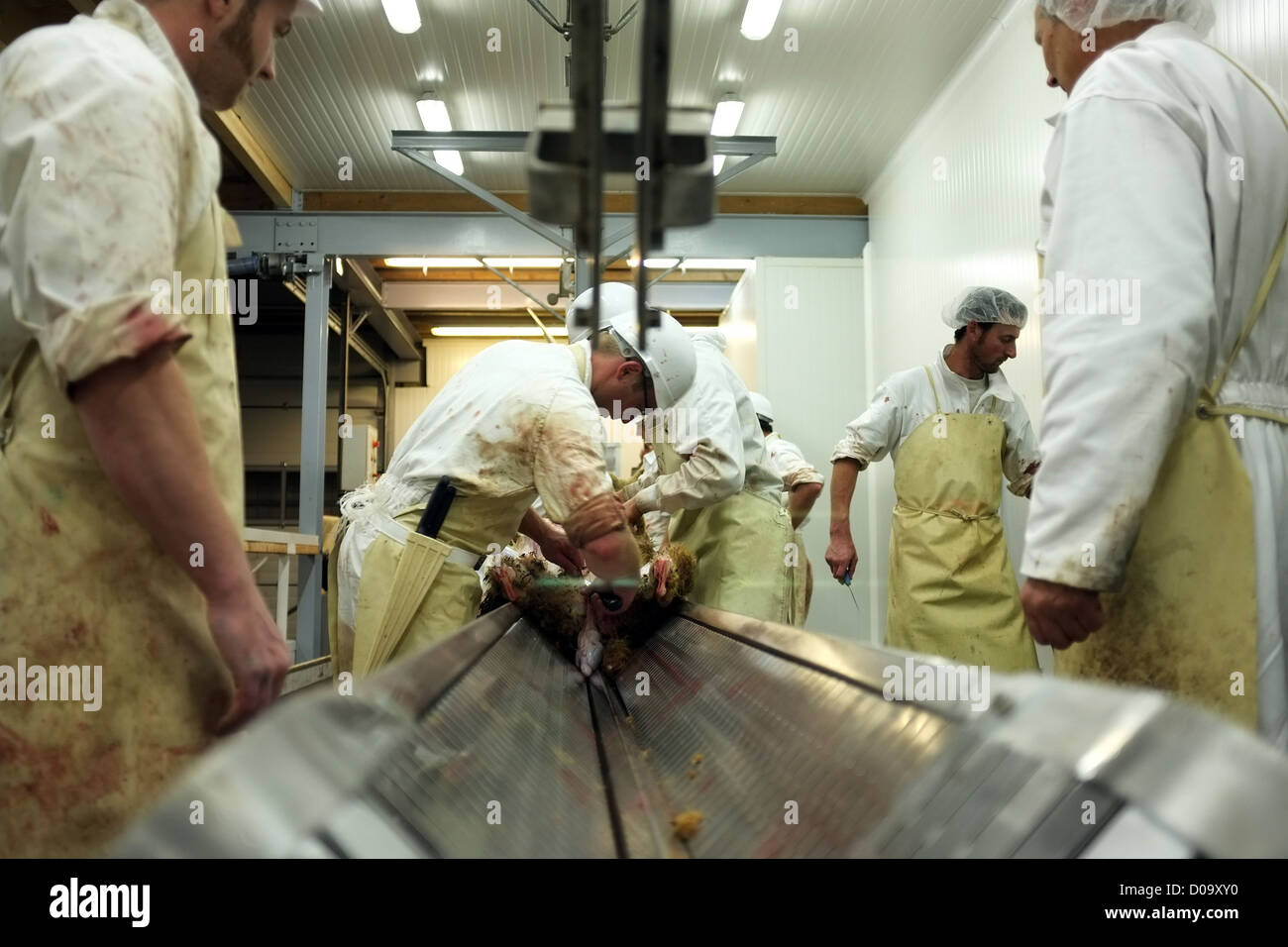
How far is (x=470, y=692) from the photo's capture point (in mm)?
1469

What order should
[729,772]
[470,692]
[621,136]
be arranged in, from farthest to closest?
[470,692], [729,772], [621,136]

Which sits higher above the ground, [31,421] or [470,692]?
[31,421]

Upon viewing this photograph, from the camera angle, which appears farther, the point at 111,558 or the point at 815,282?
the point at 815,282

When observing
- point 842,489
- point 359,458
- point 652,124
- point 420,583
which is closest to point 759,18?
point 842,489

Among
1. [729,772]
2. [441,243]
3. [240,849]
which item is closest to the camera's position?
[240,849]

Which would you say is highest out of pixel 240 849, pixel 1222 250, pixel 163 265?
pixel 1222 250

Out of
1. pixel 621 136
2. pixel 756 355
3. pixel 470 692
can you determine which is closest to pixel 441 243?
pixel 756 355

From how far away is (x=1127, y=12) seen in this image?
1577mm

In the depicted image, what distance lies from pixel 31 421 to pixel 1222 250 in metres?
1.58

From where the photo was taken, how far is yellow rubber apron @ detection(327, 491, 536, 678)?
2123mm

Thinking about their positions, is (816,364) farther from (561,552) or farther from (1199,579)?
A: (1199,579)

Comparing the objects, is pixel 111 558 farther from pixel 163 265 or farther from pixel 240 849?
A: pixel 240 849

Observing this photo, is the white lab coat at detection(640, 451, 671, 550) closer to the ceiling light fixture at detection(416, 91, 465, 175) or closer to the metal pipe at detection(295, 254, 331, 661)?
the ceiling light fixture at detection(416, 91, 465, 175)

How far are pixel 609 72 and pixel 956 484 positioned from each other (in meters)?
3.04
